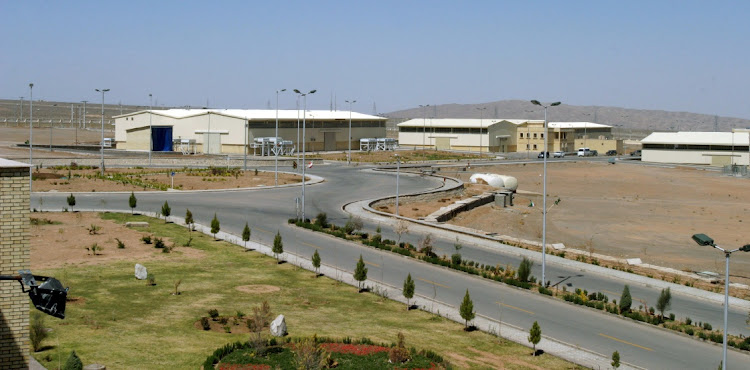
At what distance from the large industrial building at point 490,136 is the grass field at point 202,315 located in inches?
4200

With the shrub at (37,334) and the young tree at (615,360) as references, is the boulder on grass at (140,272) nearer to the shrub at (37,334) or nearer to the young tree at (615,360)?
the shrub at (37,334)

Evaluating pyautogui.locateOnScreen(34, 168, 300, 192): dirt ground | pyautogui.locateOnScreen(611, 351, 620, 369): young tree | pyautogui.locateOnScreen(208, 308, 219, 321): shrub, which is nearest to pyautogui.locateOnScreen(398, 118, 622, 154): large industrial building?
pyautogui.locateOnScreen(34, 168, 300, 192): dirt ground

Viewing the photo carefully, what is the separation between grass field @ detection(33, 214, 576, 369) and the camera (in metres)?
22.5

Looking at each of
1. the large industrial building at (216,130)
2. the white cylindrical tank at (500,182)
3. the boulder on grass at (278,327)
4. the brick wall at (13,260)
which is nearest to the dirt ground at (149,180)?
the white cylindrical tank at (500,182)

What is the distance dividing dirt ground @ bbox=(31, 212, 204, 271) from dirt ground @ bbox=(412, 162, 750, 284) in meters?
23.0

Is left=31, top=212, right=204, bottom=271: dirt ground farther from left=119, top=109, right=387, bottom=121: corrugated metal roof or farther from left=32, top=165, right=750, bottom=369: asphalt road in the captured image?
left=119, top=109, right=387, bottom=121: corrugated metal roof

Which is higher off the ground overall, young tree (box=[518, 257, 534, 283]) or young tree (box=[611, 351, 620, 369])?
young tree (box=[518, 257, 534, 283])

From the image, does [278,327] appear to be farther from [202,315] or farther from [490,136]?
[490,136]

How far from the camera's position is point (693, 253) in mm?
44938

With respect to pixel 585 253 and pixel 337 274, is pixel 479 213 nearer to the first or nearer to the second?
pixel 585 253

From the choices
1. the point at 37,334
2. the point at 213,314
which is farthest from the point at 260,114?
the point at 37,334

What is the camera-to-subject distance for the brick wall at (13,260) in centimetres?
1795

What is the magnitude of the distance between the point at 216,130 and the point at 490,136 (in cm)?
5362

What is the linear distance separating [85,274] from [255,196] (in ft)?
102
